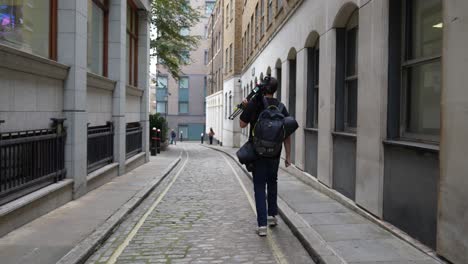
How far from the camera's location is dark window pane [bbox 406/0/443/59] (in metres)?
5.71

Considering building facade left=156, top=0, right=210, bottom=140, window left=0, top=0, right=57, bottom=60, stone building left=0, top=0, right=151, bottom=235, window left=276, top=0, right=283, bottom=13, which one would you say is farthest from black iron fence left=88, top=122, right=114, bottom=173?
building facade left=156, top=0, right=210, bottom=140

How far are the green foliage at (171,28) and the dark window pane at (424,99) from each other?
821 inches

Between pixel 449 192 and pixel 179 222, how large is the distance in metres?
4.38

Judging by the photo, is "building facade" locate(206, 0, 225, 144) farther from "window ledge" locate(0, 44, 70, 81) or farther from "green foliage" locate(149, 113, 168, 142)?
"window ledge" locate(0, 44, 70, 81)

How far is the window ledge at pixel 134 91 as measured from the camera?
15419 millimetres

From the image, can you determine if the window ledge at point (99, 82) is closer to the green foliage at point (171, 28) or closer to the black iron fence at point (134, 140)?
the black iron fence at point (134, 140)

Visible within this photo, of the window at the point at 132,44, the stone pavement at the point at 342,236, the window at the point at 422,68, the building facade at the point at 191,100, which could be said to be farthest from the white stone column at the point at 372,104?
the building facade at the point at 191,100

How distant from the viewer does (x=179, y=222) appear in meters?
7.87

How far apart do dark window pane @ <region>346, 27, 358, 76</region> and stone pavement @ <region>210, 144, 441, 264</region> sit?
2.51m

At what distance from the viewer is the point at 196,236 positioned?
22.5 feet

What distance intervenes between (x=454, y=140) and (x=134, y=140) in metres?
13.1

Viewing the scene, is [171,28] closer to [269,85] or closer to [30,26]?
[30,26]

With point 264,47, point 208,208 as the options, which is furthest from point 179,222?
point 264,47

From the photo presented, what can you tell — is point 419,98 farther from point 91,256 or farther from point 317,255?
point 91,256
